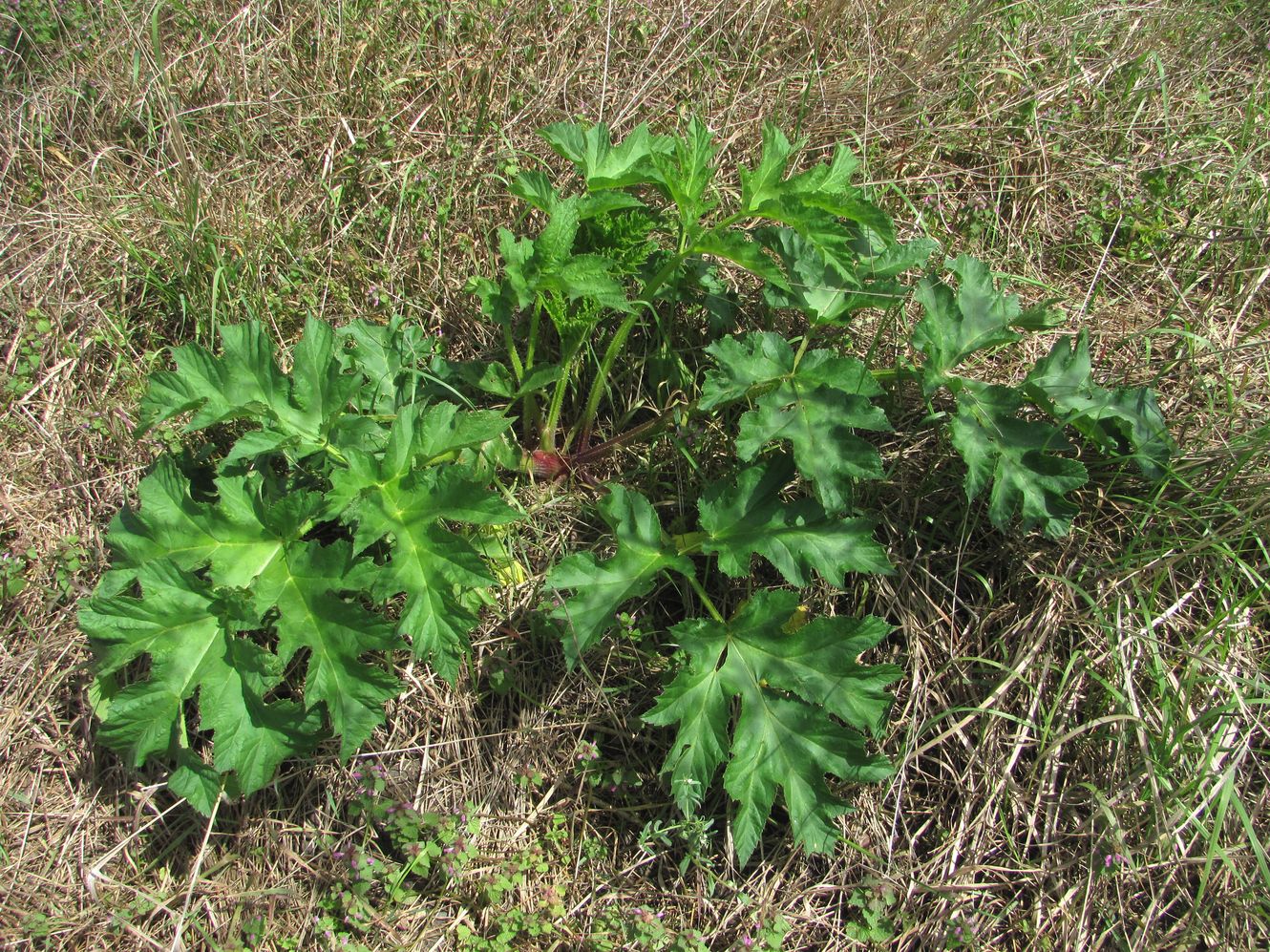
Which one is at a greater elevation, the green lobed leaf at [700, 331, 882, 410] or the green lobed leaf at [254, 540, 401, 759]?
the green lobed leaf at [700, 331, 882, 410]

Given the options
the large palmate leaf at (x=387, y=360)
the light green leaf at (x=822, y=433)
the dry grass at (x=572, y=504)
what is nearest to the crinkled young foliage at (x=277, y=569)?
the large palmate leaf at (x=387, y=360)

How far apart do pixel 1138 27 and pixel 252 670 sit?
3.76 m

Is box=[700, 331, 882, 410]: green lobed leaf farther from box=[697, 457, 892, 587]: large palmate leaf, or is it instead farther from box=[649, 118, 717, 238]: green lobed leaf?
box=[649, 118, 717, 238]: green lobed leaf

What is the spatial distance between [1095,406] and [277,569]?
2.18 m

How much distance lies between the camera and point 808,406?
98.0 inches

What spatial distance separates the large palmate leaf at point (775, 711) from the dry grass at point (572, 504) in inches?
12.0

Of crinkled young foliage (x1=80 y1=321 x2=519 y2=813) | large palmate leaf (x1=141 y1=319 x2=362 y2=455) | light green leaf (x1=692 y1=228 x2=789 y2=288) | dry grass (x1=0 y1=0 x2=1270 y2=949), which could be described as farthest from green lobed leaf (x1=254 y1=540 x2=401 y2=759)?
light green leaf (x1=692 y1=228 x2=789 y2=288)

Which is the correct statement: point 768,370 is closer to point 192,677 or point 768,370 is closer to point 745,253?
point 745,253

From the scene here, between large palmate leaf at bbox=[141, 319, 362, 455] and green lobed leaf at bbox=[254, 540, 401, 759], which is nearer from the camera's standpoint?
green lobed leaf at bbox=[254, 540, 401, 759]

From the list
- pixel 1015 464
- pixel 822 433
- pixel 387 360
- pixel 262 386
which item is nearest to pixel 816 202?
pixel 822 433

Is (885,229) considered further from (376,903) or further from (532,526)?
(376,903)

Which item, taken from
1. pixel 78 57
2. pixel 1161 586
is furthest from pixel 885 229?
pixel 78 57

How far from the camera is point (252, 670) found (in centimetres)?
229

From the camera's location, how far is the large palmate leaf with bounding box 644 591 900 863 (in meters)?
2.35
